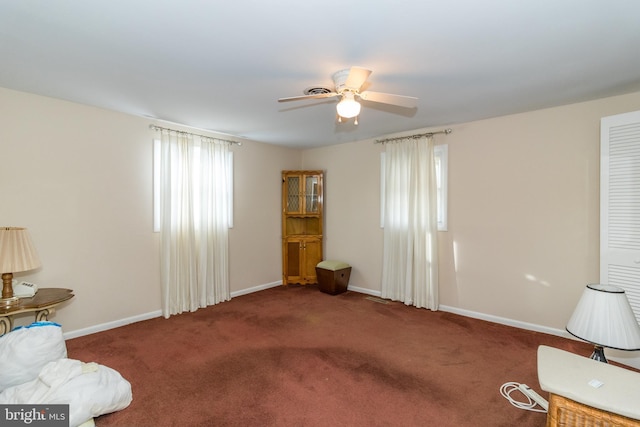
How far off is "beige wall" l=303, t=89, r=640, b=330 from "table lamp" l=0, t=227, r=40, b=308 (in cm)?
442

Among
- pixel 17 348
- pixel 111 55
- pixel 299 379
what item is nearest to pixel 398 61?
pixel 111 55

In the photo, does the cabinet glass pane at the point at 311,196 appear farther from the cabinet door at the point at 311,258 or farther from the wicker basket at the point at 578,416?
the wicker basket at the point at 578,416

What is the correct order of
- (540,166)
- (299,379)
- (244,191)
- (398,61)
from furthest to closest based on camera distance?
(244,191)
(540,166)
(299,379)
(398,61)

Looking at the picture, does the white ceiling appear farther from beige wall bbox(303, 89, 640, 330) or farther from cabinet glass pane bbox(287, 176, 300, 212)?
cabinet glass pane bbox(287, 176, 300, 212)

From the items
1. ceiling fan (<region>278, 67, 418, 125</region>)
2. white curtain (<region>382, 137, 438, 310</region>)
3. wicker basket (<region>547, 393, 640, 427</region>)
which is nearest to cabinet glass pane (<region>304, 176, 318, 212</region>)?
white curtain (<region>382, 137, 438, 310</region>)

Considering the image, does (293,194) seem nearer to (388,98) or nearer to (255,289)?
(255,289)

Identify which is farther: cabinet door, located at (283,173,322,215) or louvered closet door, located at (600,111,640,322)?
cabinet door, located at (283,173,322,215)

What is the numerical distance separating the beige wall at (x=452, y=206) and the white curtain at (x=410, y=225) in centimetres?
20

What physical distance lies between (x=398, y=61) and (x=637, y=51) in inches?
65.0

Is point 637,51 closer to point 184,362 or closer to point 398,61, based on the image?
point 398,61

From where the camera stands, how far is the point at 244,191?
4.98 meters

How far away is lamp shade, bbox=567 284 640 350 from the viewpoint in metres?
1.66

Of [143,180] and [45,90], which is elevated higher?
[45,90]

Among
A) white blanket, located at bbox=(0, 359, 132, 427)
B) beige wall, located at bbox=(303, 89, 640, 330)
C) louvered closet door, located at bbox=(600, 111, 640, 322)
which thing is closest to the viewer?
white blanket, located at bbox=(0, 359, 132, 427)
